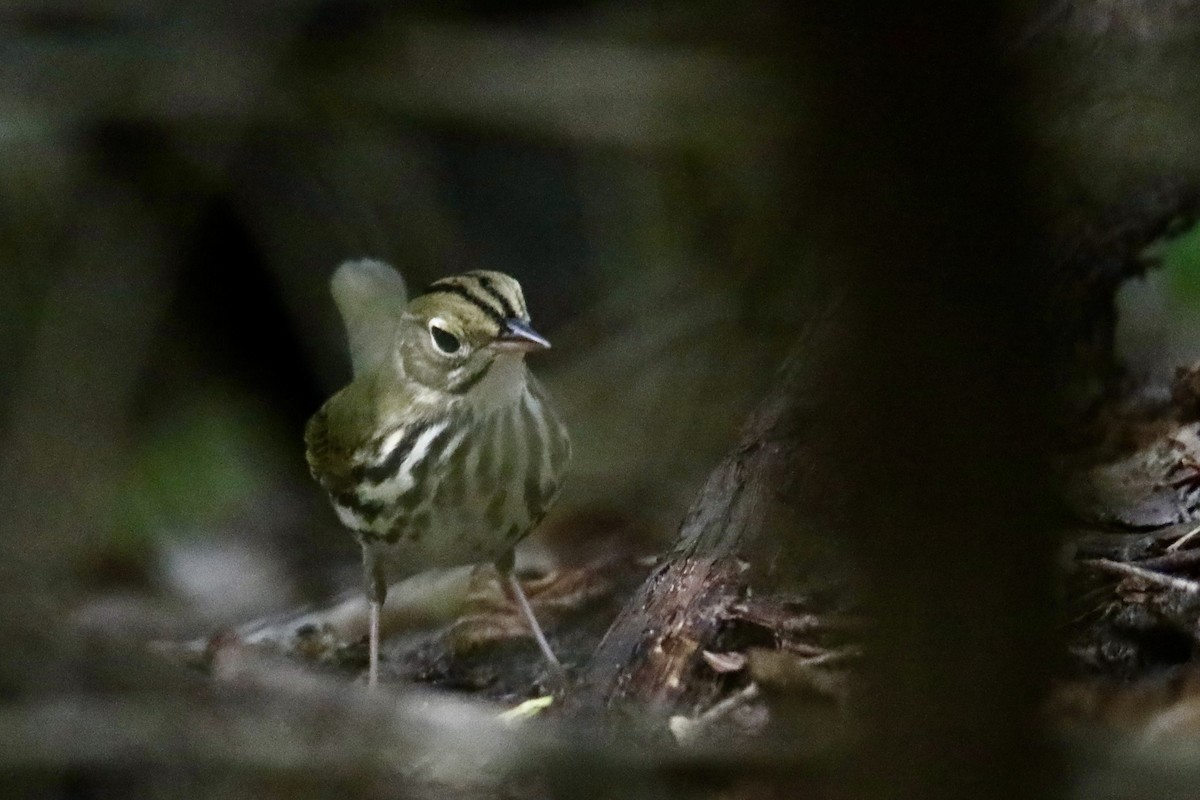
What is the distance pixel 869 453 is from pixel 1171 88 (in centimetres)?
335

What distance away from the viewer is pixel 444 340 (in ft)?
13.2

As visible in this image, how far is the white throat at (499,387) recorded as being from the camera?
156 inches

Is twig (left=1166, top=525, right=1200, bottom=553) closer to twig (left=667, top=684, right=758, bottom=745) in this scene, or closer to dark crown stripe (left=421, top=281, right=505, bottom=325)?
twig (left=667, top=684, right=758, bottom=745)

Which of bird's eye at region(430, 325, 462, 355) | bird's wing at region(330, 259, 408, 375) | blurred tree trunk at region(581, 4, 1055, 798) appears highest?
bird's wing at region(330, 259, 408, 375)

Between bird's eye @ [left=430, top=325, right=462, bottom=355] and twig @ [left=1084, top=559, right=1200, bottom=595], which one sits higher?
bird's eye @ [left=430, top=325, right=462, bottom=355]

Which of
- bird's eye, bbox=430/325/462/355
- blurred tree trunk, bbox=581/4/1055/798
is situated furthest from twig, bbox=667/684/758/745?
blurred tree trunk, bbox=581/4/1055/798

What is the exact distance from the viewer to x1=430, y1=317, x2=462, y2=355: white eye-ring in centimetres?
397

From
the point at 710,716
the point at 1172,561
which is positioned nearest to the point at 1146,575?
the point at 1172,561

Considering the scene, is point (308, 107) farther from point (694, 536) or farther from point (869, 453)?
point (869, 453)

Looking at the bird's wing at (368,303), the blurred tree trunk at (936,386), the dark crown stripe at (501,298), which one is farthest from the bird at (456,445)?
the blurred tree trunk at (936,386)

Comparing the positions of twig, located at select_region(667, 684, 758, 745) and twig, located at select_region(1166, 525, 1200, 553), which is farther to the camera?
twig, located at select_region(1166, 525, 1200, 553)

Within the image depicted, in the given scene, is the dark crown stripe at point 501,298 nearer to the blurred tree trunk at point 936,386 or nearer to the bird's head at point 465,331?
the bird's head at point 465,331

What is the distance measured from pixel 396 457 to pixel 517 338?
0.49 metres

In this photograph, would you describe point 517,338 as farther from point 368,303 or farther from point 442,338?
point 368,303
